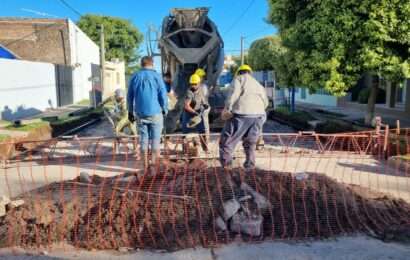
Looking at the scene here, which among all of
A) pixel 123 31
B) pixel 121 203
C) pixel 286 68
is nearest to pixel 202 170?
pixel 121 203

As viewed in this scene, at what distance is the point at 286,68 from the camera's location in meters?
11.1

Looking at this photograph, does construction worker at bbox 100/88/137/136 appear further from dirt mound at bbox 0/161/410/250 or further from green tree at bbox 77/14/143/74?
green tree at bbox 77/14/143/74

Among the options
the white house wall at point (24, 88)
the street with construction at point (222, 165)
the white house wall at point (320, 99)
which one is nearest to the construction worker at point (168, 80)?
the street with construction at point (222, 165)

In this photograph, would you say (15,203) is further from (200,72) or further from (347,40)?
(347,40)

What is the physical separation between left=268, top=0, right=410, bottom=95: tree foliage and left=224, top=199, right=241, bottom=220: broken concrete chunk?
19.0 ft

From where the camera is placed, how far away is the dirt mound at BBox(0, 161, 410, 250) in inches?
149

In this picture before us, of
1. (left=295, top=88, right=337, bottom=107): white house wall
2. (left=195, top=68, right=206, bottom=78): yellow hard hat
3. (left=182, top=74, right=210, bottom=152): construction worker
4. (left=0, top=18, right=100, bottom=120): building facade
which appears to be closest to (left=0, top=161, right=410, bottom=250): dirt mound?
(left=182, top=74, right=210, bottom=152): construction worker

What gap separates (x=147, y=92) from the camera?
18.8 feet

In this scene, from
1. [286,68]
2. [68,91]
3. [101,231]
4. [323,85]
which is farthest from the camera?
[68,91]

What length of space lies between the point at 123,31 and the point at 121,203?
49.4m

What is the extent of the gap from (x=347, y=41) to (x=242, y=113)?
15.0ft

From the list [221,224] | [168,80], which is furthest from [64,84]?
[221,224]

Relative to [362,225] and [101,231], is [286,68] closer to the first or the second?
[362,225]

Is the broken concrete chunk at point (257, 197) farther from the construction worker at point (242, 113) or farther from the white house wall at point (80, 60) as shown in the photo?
the white house wall at point (80, 60)
